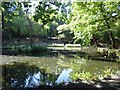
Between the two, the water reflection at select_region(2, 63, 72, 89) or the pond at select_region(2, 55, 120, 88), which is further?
the pond at select_region(2, 55, 120, 88)

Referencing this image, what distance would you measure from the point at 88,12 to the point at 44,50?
4.35 meters

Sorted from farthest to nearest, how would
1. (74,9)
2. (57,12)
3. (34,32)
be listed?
(34,32) → (74,9) → (57,12)

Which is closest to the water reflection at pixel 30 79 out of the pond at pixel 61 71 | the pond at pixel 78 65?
the pond at pixel 61 71

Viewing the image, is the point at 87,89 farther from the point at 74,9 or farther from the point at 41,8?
the point at 74,9

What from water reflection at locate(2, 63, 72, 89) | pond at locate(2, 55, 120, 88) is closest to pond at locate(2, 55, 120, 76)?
pond at locate(2, 55, 120, 88)

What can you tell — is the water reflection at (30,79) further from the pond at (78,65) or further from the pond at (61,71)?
the pond at (78,65)

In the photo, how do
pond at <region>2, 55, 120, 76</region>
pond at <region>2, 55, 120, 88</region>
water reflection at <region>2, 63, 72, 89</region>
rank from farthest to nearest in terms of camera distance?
pond at <region>2, 55, 120, 76</region>, pond at <region>2, 55, 120, 88</region>, water reflection at <region>2, 63, 72, 89</region>

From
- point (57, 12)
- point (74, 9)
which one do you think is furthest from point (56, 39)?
point (57, 12)

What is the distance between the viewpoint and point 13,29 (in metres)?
19.9

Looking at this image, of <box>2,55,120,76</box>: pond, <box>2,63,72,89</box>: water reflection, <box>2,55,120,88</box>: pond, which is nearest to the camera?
<box>2,63,72,89</box>: water reflection

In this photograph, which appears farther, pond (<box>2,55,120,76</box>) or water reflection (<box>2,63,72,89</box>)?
pond (<box>2,55,120,76</box>)

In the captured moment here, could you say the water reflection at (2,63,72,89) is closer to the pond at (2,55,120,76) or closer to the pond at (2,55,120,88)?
the pond at (2,55,120,88)

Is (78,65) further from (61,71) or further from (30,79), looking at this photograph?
(30,79)

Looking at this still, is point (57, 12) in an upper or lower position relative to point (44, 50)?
upper
